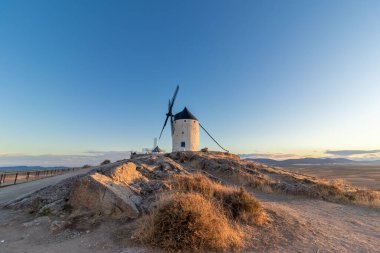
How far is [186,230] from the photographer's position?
5984 mm

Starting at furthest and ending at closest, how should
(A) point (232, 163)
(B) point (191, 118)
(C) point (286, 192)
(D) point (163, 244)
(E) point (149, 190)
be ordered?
(B) point (191, 118), (A) point (232, 163), (C) point (286, 192), (E) point (149, 190), (D) point (163, 244)

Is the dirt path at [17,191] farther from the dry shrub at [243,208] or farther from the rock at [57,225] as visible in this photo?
the dry shrub at [243,208]

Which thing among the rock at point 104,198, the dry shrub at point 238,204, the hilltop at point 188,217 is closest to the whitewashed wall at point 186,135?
the hilltop at point 188,217

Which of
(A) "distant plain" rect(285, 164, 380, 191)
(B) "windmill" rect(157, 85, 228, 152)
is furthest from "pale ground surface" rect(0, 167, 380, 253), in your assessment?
(B) "windmill" rect(157, 85, 228, 152)

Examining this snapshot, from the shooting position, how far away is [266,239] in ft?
21.9

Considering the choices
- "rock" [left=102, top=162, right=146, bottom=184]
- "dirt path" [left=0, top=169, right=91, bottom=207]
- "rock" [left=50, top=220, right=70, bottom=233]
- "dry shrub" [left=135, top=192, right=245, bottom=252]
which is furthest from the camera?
"dirt path" [left=0, top=169, right=91, bottom=207]

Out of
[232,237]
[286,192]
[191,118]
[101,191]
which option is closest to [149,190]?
[101,191]

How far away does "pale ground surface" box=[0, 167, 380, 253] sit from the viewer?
6.18 m

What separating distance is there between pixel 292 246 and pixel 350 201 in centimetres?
1000

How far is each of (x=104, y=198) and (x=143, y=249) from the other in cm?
342

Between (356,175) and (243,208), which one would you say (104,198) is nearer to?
(243,208)

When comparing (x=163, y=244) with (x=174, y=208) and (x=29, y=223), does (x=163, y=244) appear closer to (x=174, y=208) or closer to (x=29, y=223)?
(x=174, y=208)

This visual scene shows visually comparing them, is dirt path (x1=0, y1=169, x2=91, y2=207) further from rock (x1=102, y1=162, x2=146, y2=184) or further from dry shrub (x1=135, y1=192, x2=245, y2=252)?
dry shrub (x1=135, y1=192, x2=245, y2=252)

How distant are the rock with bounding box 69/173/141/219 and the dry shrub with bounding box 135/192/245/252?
2.03 metres
